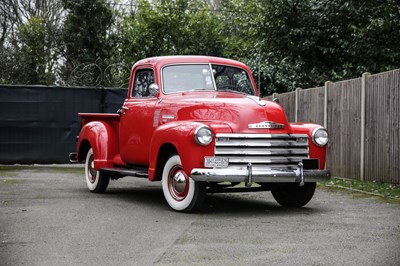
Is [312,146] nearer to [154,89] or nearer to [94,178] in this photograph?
[154,89]

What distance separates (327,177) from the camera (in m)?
8.82

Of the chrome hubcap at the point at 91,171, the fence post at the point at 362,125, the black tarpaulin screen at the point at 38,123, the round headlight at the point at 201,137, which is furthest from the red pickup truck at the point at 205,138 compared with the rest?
the black tarpaulin screen at the point at 38,123

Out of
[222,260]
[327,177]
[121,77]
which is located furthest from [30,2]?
[222,260]

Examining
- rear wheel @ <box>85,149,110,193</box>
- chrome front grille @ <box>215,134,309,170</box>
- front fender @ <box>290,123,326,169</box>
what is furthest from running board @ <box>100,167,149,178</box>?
front fender @ <box>290,123,326,169</box>

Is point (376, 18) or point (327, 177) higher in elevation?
point (376, 18)

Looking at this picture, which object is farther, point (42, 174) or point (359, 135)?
point (42, 174)

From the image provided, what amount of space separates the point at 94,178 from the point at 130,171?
1660 mm

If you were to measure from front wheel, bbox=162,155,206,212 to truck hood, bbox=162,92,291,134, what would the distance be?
665 millimetres

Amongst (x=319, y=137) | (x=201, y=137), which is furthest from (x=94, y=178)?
(x=319, y=137)

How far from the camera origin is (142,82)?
34.9ft

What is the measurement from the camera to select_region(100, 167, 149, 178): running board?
9672 millimetres

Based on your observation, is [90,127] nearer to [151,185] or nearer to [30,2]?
[151,185]

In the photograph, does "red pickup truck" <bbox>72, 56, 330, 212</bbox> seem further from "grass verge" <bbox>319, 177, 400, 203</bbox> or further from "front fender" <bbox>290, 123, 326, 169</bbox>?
"grass verge" <bbox>319, 177, 400, 203</bbox>

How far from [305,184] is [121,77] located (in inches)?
769
